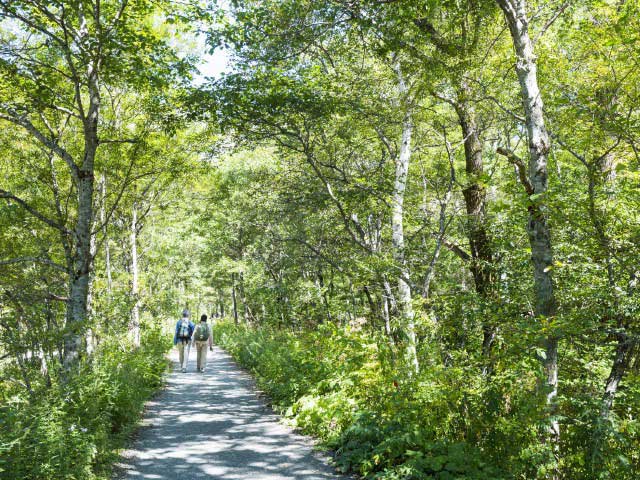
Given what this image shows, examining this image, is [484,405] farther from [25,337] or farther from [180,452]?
[25,337]

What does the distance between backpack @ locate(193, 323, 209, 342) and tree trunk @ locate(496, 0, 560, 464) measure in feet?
37.8

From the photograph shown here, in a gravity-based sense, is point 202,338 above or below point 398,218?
below

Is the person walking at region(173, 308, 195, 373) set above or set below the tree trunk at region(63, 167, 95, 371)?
below

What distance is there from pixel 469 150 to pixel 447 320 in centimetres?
345

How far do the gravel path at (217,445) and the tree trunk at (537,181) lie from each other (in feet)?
9.27

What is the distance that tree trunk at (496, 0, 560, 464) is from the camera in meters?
5.09

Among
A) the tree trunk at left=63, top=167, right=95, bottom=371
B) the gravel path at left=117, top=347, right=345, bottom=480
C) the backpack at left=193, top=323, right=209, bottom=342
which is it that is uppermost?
the tree trunk at left=63, top=167, right=95, bottom=371

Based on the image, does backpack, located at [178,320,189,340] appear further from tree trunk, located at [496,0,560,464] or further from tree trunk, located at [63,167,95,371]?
tree trunk, located at [496,0,560,464]

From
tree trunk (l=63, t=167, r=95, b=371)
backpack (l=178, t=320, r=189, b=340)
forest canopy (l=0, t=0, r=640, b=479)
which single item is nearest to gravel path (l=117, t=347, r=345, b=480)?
forest canopy (l=0, t=0, r=640, b=479)

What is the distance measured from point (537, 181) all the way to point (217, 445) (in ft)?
18.5

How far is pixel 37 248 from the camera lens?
15.3 m

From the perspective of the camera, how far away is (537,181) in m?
5.22

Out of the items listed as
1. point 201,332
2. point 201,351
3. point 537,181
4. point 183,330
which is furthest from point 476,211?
point 201,351

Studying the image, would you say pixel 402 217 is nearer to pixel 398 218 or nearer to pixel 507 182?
pixel 398 218
